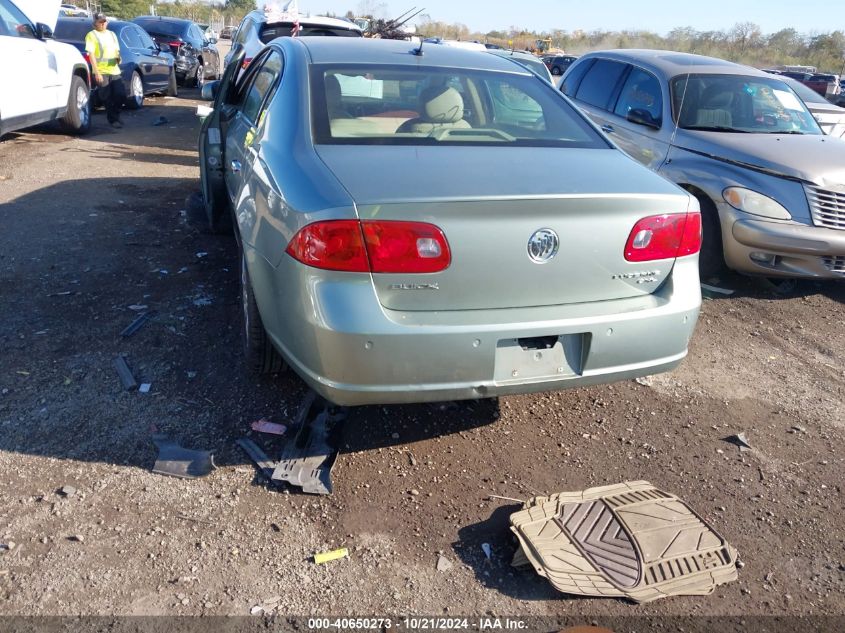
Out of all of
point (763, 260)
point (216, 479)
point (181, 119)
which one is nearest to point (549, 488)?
point (216, 479)

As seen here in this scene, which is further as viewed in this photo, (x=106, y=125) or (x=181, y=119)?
(x=181, y=119)

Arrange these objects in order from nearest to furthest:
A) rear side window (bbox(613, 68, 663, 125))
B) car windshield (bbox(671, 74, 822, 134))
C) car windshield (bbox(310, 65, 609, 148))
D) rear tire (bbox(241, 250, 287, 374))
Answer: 1. car windshield (bbox(310, 65, 609, 148))
2. rear tire (bbox(241, 250, 287, 374))
3. car windshield (bbox(671, 74, 822, 134))
4. rear side window (bbox(613, 68, 663, 125))

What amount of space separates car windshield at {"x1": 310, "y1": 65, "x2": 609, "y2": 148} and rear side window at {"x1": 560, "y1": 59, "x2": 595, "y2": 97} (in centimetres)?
436

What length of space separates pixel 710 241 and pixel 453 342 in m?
3.84

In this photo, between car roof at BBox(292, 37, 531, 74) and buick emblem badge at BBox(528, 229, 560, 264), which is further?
car roof at BBox(292, 37, 531, 74)

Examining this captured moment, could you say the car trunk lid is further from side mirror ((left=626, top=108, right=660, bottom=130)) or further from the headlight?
side mirror ((left=626, top=108, right=660, bottom=130))

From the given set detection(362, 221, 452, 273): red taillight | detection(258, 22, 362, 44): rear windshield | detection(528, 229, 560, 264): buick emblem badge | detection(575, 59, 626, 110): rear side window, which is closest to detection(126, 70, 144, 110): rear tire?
detection(258, 22, 362, 44): rear windshield

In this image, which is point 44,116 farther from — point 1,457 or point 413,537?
point 413,537

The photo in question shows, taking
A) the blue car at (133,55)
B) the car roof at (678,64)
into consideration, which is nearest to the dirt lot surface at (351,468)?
the car roof at (678,64)

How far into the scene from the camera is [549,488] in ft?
10.4

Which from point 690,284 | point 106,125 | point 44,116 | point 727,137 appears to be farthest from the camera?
point 106,125

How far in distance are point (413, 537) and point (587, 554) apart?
658mm

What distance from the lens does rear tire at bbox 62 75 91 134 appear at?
34.7 feet

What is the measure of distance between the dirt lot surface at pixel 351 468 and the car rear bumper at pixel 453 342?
18 cm
